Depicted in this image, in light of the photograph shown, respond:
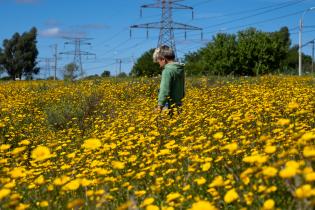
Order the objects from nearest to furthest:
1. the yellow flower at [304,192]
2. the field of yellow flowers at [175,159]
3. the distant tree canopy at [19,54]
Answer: the yellow flower at [304,192]
the field of yellow flowers at [175,159]
the distant tree canopy at [19,54]

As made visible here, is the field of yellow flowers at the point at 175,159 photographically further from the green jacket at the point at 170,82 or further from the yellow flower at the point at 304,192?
the green jacket at the point at 170,82

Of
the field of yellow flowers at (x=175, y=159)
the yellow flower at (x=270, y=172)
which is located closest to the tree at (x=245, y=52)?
the field of yellow flowers at (x=175, y=159)

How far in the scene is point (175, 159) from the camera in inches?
150

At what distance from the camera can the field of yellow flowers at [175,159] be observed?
109 inches

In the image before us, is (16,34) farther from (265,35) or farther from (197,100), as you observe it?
(197,100)

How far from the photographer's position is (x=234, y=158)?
12.8ft

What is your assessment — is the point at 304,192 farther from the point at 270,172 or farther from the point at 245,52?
the point at 245,52

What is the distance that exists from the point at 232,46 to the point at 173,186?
44371 millimetres

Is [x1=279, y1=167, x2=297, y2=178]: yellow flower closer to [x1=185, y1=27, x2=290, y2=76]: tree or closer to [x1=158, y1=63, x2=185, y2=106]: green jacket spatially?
[x1=158, y1=63, x2=185, y2=106]: green jacket

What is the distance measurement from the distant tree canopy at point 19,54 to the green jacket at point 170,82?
3063 inches

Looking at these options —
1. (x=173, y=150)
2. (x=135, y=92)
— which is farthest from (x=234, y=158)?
(x=135, y=92)

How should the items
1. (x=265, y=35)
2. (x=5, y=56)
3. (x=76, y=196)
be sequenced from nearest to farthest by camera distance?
(x=76, y=196) → (x=265, y=35) → (x=5, y=56)

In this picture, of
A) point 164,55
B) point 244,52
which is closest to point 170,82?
point 164,55

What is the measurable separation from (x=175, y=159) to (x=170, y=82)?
2903 mm
